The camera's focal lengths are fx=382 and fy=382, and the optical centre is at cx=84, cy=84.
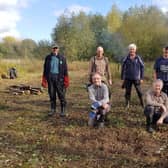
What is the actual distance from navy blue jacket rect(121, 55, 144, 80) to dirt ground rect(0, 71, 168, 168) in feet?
2.89

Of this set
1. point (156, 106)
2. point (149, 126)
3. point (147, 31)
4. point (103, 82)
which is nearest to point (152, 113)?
point (156, 106)

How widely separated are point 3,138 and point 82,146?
1.74m

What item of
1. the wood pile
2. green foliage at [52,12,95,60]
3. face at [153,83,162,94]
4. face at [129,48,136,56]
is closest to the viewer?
face at [153,83,162,94]

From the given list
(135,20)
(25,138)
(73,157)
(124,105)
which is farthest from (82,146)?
(135,20)

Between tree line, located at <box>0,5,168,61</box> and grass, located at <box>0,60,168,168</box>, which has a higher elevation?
tree line, located at <box>0,5,168,61</box>

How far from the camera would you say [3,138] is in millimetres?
7527

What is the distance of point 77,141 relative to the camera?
7.08m

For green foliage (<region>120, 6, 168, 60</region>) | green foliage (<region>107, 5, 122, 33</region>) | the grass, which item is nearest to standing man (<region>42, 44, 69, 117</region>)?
the grass

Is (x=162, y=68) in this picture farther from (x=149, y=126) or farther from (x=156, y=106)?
(x=149, y=126)

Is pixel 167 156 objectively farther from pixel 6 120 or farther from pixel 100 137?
pixel 6 120

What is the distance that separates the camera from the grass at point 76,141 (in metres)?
5.92

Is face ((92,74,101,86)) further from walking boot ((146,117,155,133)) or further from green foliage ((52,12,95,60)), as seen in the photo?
green foliage ((52,12,95,60))

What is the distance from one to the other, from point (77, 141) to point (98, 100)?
1.27 meters

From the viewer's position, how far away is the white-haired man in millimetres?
7590
